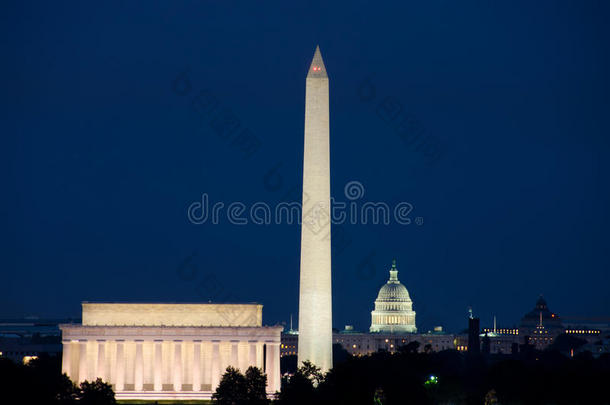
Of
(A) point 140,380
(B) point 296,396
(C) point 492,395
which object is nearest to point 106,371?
(A) point 140,380

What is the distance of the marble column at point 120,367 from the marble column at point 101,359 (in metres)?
1.30

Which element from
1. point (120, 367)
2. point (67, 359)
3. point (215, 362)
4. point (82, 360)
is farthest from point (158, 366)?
point (67, 359)

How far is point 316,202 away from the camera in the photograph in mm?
161000

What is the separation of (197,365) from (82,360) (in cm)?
1213

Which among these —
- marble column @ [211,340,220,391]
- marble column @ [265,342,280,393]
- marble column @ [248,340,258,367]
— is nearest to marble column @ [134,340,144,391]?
marble column @ [211,340,220,391]

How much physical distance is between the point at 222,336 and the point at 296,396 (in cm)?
3440

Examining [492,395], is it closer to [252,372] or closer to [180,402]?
[252,372]

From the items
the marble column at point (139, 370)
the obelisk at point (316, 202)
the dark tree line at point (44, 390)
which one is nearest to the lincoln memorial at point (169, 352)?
the marble column at point (139, 370)

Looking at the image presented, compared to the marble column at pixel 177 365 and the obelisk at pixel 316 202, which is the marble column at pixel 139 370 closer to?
A: the marble column at pixel 177 365

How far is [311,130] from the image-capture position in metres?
160

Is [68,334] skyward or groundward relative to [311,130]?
groundward

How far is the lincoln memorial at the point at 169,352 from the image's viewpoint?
172125 mm

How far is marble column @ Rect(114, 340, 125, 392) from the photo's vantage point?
561ft

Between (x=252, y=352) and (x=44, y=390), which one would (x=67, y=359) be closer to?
(x=252, y=352)
